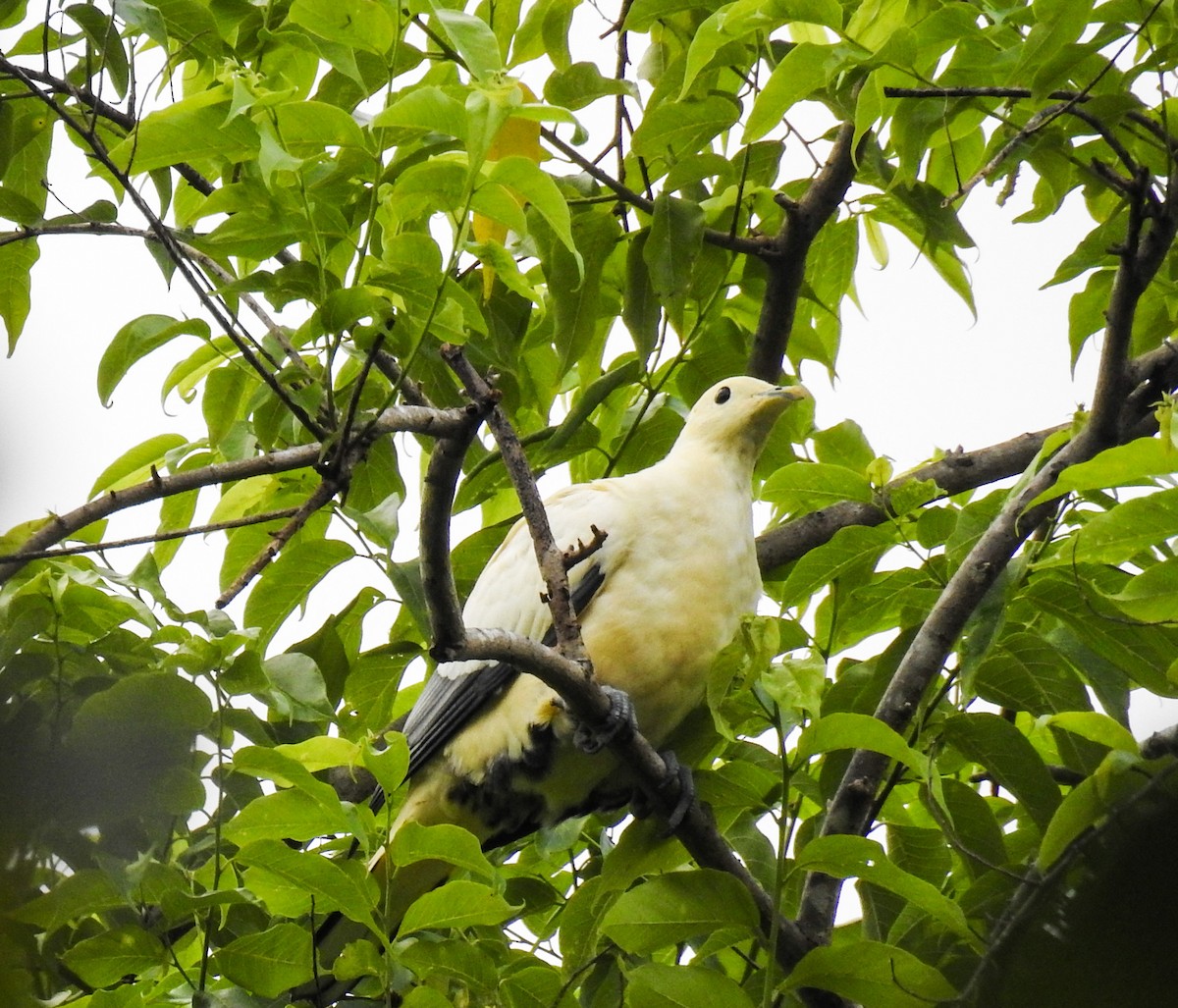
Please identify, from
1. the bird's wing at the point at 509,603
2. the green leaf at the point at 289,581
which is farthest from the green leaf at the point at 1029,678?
the green leaf at the point at 289,581

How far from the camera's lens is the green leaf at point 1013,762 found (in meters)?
2.49

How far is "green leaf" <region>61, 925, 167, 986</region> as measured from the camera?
228 centimetres

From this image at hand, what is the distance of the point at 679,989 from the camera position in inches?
83.6

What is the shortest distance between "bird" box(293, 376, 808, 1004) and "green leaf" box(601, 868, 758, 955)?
89 centimetres

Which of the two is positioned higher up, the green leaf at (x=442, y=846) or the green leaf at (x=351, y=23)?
the green leaf at (x=351, y=23)

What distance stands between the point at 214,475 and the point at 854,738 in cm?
106

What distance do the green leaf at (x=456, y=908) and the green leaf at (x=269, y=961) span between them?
1.01 ft

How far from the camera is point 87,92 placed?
2.91 m

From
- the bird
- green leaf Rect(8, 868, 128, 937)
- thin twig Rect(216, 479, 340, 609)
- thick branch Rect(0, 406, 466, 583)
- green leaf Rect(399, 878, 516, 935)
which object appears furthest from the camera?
the bird

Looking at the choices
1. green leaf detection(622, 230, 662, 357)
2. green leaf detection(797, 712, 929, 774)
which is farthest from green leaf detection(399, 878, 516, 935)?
green leaf detection(622, 230, 662, 357)

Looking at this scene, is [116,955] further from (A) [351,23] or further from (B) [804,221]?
(B) [804,221]

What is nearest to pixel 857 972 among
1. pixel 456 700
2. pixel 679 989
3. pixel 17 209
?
pixel 679 989

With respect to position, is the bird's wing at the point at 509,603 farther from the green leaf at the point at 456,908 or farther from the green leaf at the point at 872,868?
the green leaf at the point at 872,868

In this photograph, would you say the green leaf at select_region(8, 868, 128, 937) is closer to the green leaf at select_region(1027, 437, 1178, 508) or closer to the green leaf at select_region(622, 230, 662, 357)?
the green leaf at select_region(1027, 437, 1178, 508)
